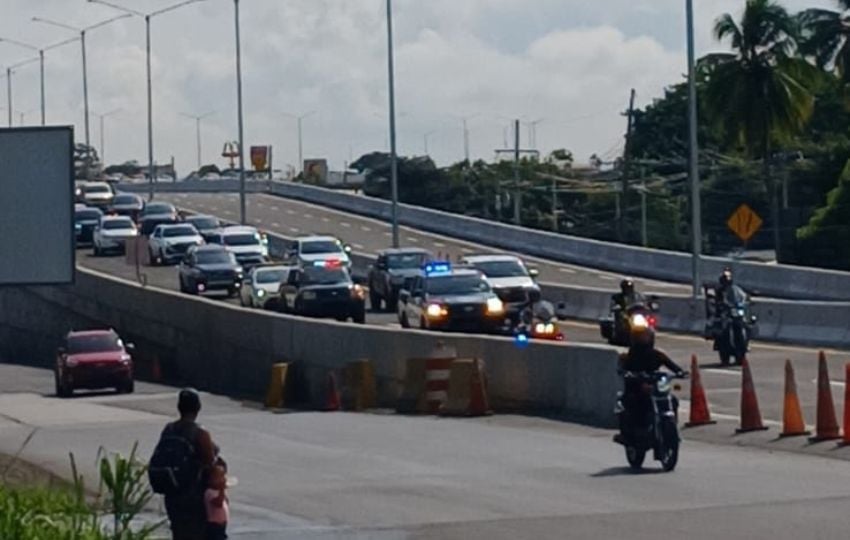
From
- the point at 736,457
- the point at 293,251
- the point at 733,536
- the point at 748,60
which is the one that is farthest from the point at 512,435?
the point at 748,60

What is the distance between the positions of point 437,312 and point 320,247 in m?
20.7

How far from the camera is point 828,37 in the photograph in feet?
301

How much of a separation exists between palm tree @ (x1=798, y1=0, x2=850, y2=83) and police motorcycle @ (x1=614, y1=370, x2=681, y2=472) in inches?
2782

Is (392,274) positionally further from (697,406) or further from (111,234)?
(697,406)

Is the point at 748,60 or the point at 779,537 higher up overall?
the point at 748,60

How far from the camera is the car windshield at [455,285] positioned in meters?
47.1

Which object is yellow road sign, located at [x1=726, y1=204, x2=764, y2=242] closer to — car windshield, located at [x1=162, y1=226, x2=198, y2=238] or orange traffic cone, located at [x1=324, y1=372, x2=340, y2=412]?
orange traffic cone, located at [x1=324, y1=372, x2=340, y2=412]

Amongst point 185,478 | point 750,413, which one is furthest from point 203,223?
point 185,478

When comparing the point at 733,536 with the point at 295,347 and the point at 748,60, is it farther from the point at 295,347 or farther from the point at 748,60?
the point at 748,60

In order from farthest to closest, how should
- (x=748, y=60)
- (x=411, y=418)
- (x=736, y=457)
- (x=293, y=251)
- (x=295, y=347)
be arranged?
(x=748, y=60)
(x=293, y=251)
(x=295, y=347)
(x=411, y=418)
(x=736, y=457)

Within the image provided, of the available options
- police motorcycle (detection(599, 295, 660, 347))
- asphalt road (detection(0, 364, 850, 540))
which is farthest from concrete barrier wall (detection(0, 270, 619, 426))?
police motorcycle (detection(599, 295, 660, 347))

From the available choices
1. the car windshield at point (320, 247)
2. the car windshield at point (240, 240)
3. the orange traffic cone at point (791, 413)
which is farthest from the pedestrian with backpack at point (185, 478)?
the car windshield at point (240, 240)

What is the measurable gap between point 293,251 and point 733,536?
51.3 metres

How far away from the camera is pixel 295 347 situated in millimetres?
43875
